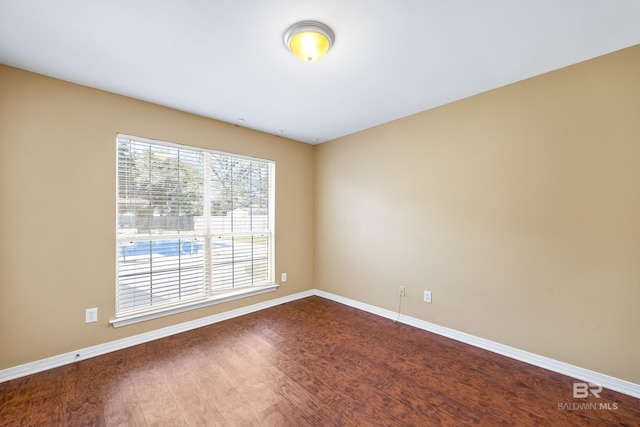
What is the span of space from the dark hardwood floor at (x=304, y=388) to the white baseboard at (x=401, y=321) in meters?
0.07

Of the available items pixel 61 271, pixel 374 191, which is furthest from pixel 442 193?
pixel 61 271

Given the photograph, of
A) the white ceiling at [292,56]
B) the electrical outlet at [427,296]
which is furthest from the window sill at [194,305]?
the white ceiling at [292,56]

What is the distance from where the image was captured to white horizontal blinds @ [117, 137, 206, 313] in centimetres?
264

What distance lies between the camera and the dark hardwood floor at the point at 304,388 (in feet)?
5.53

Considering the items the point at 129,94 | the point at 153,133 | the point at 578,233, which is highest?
the point at 129,94

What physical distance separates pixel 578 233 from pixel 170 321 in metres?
3.94

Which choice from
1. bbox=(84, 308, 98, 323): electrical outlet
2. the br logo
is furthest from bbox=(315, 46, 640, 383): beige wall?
bbox=(84, 308, 98, 323): electrical outlet

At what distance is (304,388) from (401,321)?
165 cm

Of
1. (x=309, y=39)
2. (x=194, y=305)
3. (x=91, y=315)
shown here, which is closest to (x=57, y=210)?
(x=91, y=315)

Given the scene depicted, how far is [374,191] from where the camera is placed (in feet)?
11.6

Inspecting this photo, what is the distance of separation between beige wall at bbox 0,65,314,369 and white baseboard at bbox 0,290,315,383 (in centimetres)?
5

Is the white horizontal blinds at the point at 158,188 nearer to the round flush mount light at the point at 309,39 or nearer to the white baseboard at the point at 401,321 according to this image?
the white baseboard at the point at 401,321

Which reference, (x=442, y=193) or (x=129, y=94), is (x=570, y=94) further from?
(x=129, y=94)

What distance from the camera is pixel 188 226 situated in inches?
120
